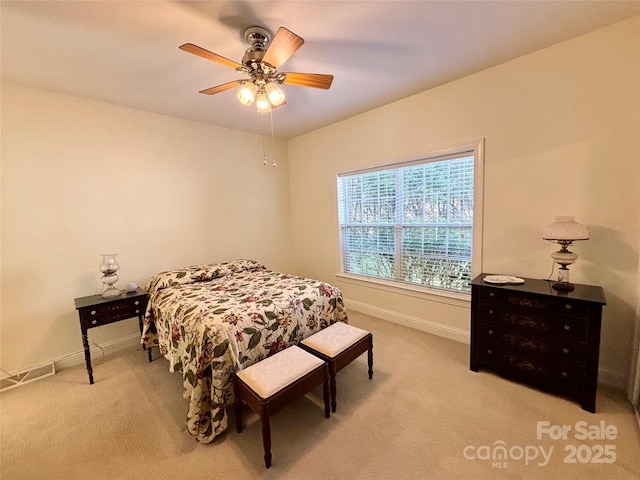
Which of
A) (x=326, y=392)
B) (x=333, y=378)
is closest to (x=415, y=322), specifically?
(x=333, y=378)

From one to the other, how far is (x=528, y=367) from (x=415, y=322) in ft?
3.86

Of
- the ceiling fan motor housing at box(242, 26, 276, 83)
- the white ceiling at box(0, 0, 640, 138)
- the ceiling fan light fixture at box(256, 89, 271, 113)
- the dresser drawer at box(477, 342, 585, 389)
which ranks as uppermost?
the white ceiling at box(0, 0, 640, 138)

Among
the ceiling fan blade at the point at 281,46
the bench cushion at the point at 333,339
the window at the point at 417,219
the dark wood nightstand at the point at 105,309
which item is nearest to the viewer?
the ceiling fan blade at the point at 281,46

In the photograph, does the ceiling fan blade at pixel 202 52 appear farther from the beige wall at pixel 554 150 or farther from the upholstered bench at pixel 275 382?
the beige wall at pixel 554 150

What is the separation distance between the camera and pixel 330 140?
3662mm

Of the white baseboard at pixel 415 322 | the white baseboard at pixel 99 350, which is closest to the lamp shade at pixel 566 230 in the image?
the white baseboard at pixel 415 322

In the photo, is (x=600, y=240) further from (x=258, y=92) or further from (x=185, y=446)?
(x=185, y=446)

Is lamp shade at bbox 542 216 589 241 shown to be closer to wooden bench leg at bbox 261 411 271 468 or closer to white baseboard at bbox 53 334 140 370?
wooden bench leg at bbox 261 411 271 468

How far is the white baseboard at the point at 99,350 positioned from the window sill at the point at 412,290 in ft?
8.52

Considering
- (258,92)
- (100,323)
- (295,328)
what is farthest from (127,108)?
(295,328)

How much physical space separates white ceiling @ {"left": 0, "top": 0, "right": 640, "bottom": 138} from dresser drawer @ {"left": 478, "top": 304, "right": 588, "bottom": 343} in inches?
78.3

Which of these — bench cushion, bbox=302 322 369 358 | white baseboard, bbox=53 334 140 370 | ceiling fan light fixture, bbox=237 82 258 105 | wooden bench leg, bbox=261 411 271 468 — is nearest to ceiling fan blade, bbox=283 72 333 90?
ceiling fan light fixture, bbox=237 82 258 105

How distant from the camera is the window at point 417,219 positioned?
2.63 m

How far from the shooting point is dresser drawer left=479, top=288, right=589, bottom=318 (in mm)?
1770
